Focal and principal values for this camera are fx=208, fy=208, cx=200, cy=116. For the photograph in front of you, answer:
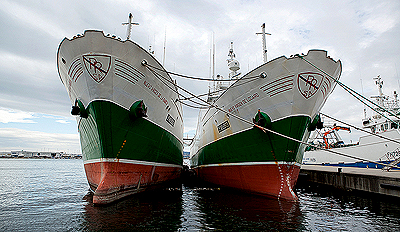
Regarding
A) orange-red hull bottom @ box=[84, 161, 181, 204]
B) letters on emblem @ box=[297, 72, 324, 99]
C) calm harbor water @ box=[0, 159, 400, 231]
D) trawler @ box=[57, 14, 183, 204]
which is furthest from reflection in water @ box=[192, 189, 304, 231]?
letters on emblem @ box=[297, 72, 324, 99]

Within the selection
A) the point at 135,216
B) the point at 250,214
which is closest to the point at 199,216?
the point at 250,214

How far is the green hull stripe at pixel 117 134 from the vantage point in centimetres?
718

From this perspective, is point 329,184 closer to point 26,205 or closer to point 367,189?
point 367,189

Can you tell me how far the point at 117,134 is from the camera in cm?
742

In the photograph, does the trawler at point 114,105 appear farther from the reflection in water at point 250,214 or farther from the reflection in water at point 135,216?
the reflection in water at point 250,214

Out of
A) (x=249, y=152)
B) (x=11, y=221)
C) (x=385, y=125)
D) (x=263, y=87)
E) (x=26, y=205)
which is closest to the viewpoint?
→ (x=11, y=221)

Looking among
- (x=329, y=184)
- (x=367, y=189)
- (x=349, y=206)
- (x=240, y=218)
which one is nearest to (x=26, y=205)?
(x=240, y=218)

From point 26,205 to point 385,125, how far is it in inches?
1188

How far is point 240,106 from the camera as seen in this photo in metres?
9.30

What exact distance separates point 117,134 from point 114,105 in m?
1.04

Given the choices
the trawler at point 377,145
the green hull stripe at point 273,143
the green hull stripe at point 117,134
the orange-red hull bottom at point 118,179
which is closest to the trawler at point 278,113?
the green hull stripe at point 273,143

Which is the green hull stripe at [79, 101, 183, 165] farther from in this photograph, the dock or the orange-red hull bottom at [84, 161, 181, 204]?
the dock

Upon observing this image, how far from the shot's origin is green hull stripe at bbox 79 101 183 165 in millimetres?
7184

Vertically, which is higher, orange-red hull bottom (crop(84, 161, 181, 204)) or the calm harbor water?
orange-red hull bottom (crop(84, 161, 181, 204))
